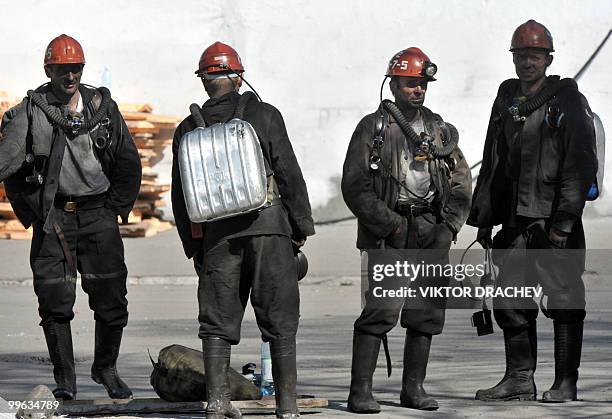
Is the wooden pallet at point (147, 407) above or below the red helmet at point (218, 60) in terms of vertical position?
below

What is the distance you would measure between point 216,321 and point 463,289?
5716 mm

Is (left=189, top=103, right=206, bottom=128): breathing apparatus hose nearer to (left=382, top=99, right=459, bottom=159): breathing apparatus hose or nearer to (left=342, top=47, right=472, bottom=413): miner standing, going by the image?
(left=342, top=47, right=472, bottom=413): miner standing

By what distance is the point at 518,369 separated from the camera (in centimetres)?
978

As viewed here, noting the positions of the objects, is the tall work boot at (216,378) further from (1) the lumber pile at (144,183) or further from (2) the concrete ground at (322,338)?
(1) the lumber pile at (144,183)

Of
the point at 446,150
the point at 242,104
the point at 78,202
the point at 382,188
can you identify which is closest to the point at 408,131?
the point at 446,150

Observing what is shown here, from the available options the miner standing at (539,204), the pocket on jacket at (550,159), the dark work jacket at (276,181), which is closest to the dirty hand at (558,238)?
the miner standing at (539,204)

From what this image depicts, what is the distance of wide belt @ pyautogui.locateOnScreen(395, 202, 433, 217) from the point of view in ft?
31.1

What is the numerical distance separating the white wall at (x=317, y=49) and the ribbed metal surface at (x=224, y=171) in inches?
532

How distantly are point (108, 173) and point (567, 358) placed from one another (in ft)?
9.54

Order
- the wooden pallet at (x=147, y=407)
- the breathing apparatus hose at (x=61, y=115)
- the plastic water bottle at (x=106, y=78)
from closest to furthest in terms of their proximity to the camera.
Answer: the wooden pallet at (x=147, y=407) < the breathing apparatus hose at (x=61, y=115) < the plastic water bottle at (x=106, y=78)

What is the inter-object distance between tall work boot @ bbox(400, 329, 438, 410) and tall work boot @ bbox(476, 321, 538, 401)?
432 mm

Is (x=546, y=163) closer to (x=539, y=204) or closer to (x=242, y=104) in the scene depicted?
(x=539, y=204)

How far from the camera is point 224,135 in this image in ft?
28.1

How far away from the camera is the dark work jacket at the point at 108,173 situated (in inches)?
381
